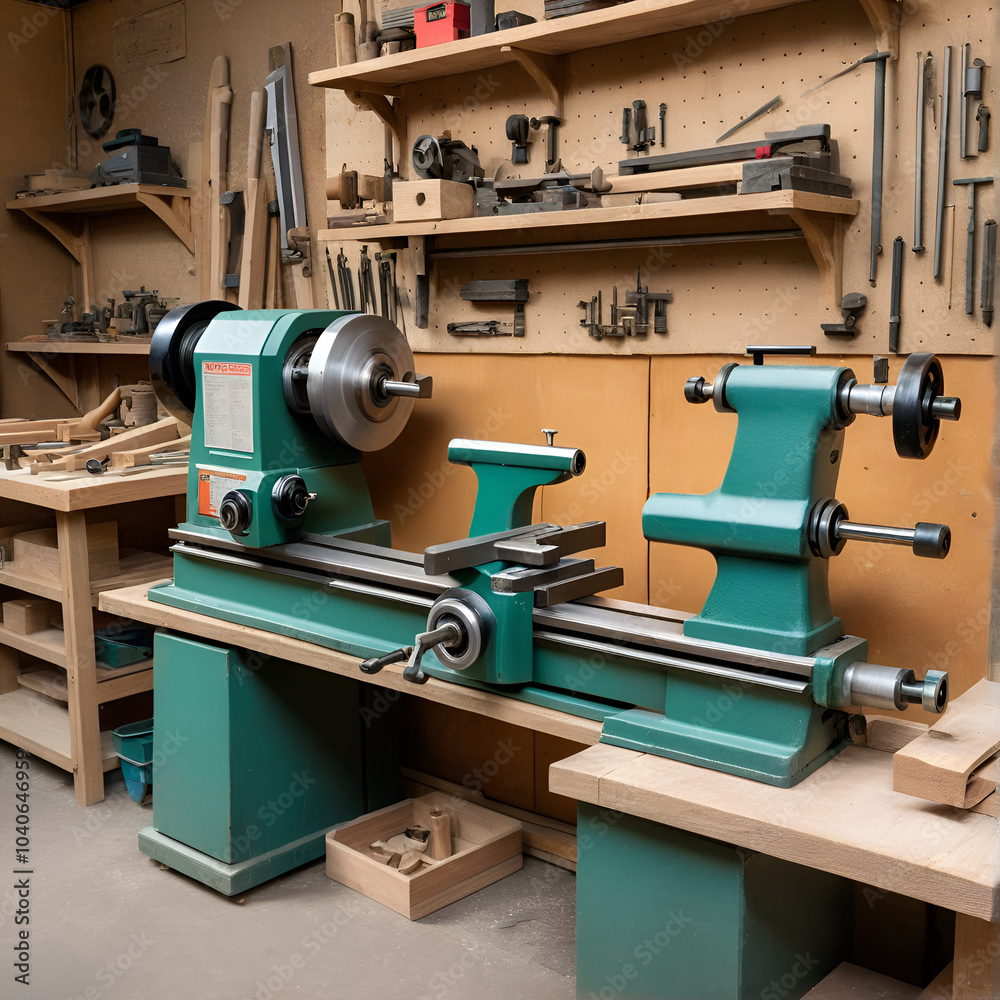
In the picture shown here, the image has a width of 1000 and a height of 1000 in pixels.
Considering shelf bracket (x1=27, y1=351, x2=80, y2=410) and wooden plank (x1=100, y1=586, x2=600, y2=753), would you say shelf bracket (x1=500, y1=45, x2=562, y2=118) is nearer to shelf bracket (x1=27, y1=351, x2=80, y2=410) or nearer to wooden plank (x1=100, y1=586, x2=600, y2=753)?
wooden plank (x1=100, y1=586, x2=600, y2=753)

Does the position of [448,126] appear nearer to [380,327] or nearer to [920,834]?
[380,327]

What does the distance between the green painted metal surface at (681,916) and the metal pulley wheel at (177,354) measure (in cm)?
150

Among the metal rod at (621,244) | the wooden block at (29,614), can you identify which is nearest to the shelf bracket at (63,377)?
the wooden block at (29,614)

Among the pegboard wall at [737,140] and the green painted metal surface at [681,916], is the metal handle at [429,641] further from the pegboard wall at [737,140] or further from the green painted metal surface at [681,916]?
the pegboard wall at [737,140]

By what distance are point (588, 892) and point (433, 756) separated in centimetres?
141

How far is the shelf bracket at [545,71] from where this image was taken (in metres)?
2.24

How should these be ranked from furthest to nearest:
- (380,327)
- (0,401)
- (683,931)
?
1. (0,401)
2. (380,327)
3. (683,931)

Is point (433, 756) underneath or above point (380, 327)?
underneath

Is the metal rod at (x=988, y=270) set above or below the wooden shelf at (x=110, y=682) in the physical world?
above

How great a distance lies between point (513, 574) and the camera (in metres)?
1.73

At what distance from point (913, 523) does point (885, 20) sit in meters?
0.91

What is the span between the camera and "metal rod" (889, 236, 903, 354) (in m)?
1.86

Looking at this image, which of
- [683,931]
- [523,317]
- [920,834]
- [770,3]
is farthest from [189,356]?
[920,834]

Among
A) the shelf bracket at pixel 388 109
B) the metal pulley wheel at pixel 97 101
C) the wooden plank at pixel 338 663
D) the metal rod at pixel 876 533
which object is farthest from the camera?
the metal pulley wheel at pixel 97 101
